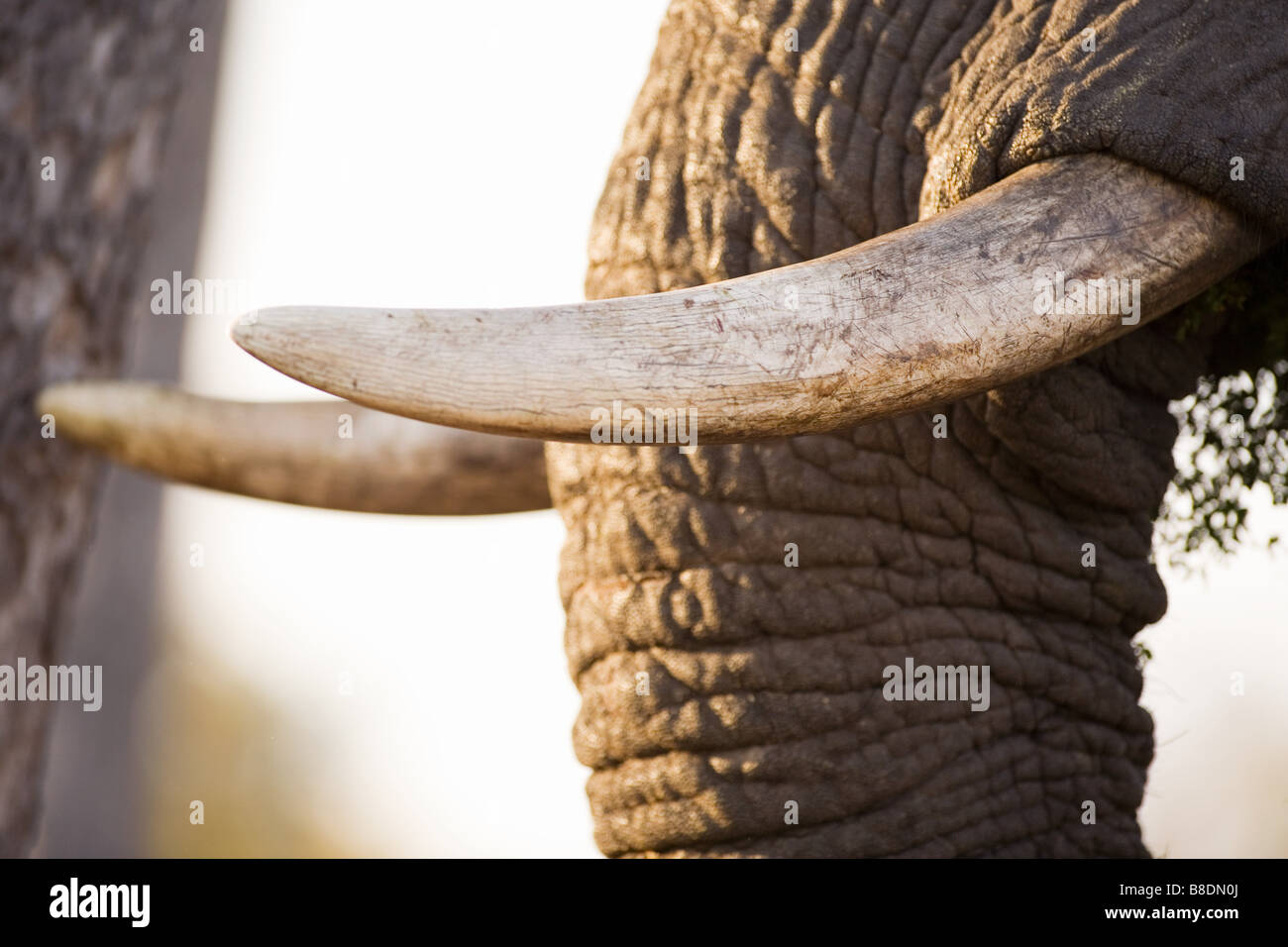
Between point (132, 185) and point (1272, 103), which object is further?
point (132, 185)

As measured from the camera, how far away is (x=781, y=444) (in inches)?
65.6

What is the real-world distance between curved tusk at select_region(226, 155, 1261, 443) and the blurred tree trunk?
54.1 inches

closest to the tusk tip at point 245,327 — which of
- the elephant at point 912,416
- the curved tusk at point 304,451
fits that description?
the elephant at point 912,416

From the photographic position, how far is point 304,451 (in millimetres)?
2334

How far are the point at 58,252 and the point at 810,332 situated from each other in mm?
1655

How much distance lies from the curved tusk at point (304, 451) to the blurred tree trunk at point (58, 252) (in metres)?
0.11

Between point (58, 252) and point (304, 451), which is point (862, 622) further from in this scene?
point (58, 252)

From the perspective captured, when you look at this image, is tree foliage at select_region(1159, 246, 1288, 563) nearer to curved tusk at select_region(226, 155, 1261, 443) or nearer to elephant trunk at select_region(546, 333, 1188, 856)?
elephant trunk at select_region(546, 333, 1188, 856)

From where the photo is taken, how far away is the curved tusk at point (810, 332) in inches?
47.4

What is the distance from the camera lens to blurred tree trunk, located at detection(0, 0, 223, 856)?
7.64 ft

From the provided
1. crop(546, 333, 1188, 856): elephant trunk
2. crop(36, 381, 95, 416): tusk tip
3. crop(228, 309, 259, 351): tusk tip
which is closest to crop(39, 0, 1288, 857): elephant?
crop(546, 333, 1188, 856): elephant trunk
